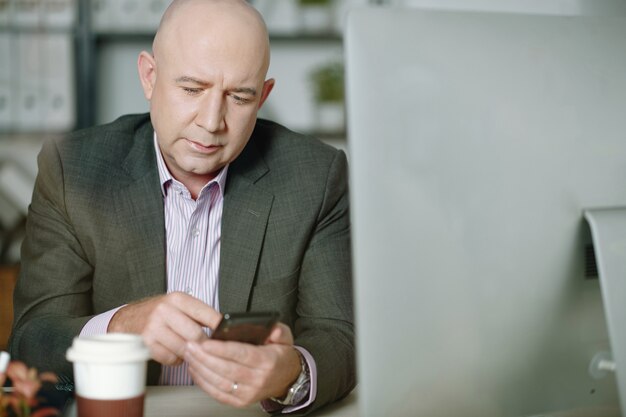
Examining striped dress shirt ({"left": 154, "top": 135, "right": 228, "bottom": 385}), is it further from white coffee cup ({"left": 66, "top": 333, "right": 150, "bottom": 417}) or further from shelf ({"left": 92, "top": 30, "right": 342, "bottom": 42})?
shelf ({"left": 92, "top": 30, "right": 342, "bottom": 42})

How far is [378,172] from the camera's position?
2.48ft

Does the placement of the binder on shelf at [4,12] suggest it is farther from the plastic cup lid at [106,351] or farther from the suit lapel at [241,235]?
the plastic cup lid at [106,351]

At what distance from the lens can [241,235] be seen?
1521mm

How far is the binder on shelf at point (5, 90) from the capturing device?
320cm

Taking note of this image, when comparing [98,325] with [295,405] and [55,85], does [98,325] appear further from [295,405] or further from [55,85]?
[55,85]

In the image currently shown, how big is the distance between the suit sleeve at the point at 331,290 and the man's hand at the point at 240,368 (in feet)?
0.55

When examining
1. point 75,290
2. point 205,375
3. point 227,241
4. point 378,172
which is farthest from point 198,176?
point 378,172

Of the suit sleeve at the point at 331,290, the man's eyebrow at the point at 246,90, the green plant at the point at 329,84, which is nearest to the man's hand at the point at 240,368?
the suit sleeve at the point at 331,290

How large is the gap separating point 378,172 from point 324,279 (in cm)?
76

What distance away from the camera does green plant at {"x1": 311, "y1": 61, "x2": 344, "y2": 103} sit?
3496 mm

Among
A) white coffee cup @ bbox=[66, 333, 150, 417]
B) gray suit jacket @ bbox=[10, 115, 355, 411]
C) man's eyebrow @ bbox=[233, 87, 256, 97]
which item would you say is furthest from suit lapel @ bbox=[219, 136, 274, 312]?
white coffee cup @ bbox=[66, 333, 150, 417]

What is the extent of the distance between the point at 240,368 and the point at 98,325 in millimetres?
363

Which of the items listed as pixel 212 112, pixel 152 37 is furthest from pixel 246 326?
pixel 152 37

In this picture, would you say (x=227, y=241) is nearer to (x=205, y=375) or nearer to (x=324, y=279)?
(x=324, y=279)
